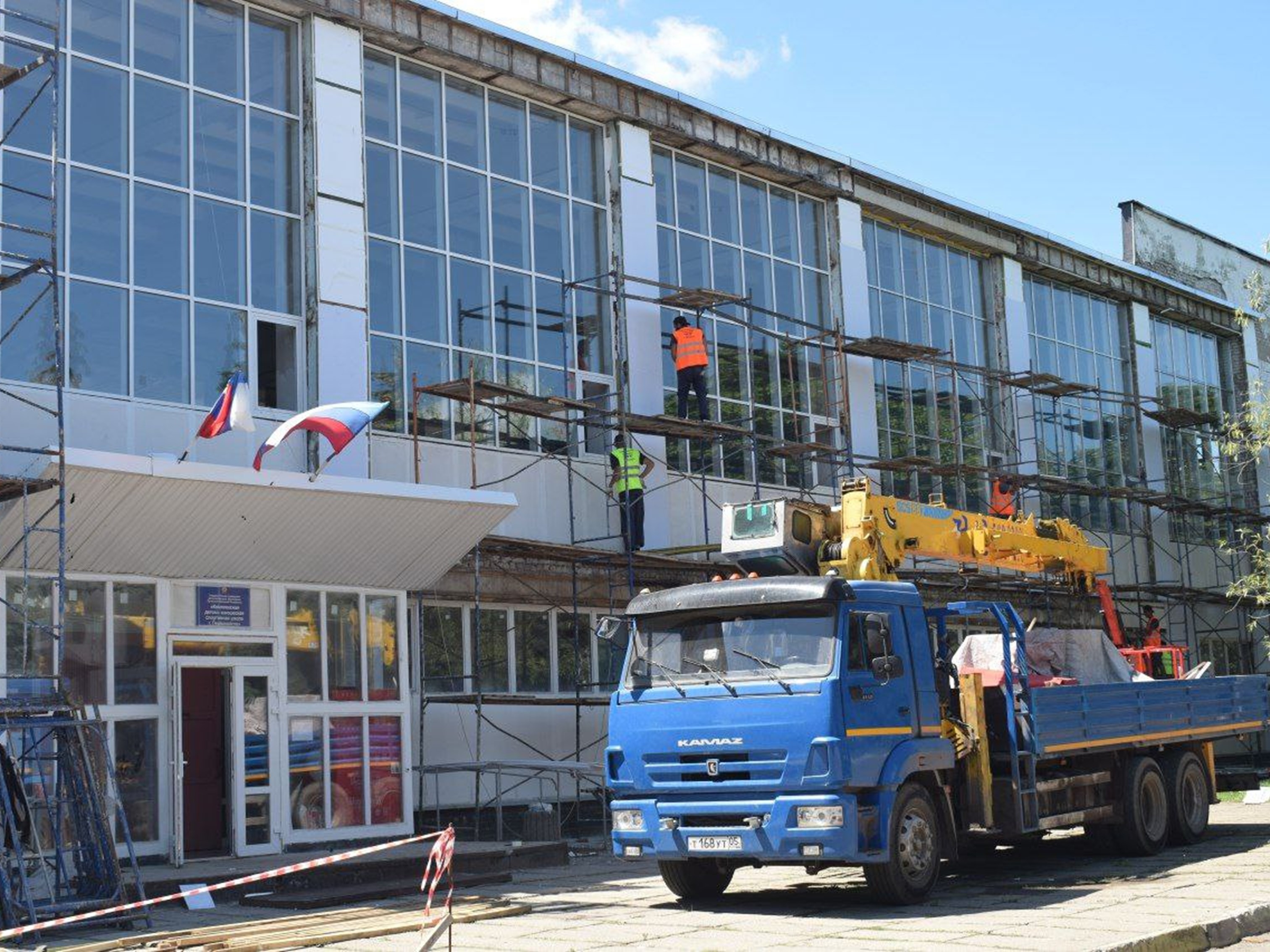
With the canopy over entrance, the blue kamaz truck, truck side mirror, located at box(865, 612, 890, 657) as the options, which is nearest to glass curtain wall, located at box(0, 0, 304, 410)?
the canopy over entrance

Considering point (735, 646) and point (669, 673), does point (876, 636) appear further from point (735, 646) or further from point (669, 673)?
point (669, 673)

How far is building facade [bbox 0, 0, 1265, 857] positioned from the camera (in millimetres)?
17156

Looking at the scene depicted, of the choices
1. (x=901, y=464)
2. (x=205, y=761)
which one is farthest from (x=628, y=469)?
(x=205, y=761)

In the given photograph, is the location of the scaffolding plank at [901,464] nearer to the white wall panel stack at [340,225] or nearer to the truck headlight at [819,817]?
the white wall panel stack at [340,225]

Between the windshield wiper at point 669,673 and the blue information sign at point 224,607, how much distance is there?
6299 millimetres

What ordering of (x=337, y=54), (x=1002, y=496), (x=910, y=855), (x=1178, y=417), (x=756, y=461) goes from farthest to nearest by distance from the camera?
(x=1178, y=417) → (x=1002, y=496) → (x=756, y=461) → (x=337, y=54) → (x=910, y=855)

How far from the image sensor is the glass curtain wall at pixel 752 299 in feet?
82.5

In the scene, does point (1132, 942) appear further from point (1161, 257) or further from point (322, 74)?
point (1161, 257)

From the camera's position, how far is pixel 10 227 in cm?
1445

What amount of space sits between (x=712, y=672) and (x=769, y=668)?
471 millimetres

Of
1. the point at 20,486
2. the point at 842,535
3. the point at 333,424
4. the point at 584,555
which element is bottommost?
the point at 842,535

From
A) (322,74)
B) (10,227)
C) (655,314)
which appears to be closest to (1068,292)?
(655,314)

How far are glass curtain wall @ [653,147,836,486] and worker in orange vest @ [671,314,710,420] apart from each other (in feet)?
2.33

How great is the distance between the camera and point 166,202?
733 inches
